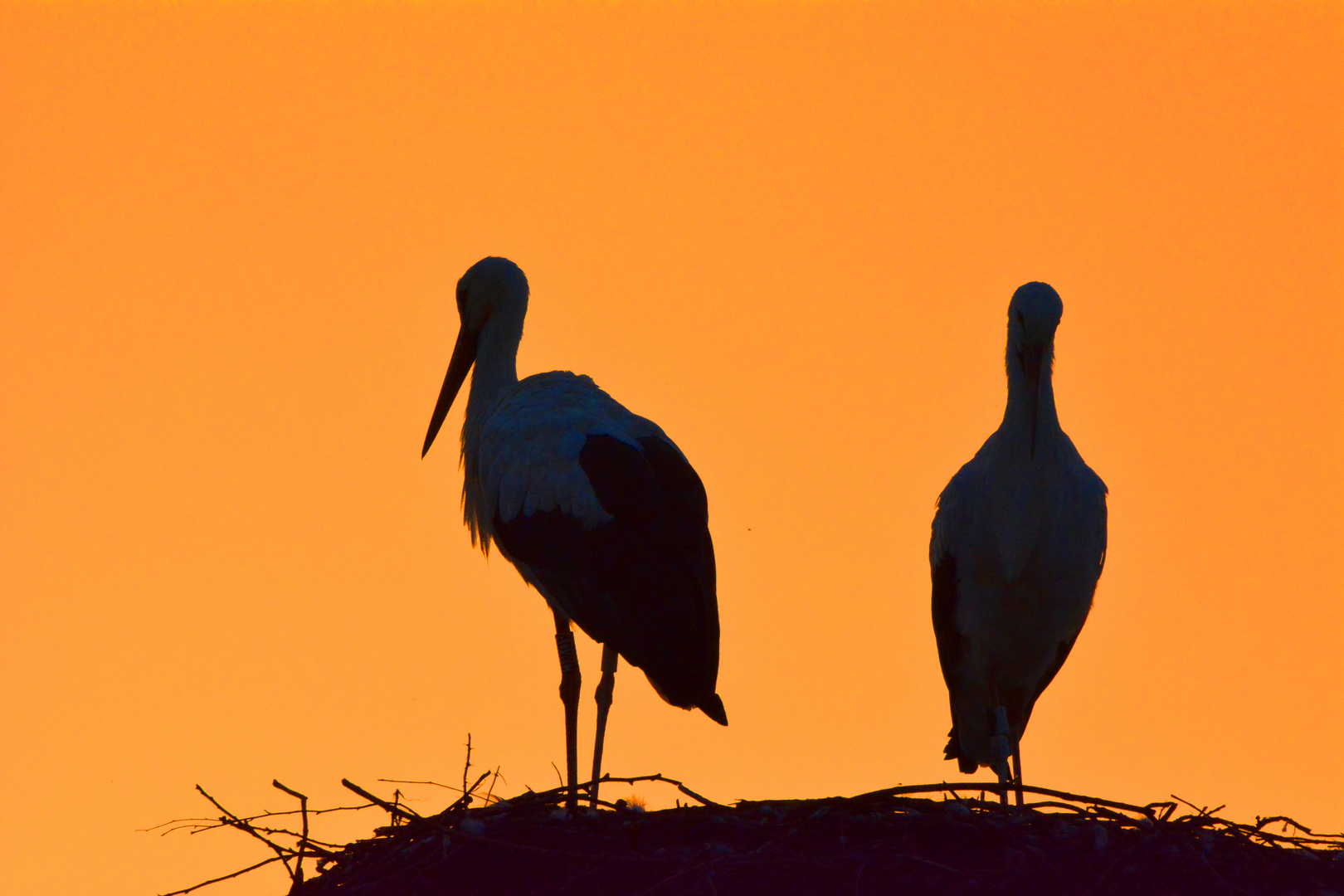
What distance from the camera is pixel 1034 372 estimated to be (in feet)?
22.3

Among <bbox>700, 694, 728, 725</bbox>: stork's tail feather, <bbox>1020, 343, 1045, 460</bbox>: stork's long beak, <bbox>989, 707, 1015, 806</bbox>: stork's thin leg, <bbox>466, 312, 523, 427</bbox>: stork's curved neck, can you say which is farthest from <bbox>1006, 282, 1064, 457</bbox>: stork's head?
<bbox>466, 312, 523, 427</bbox>: stork's curved neck

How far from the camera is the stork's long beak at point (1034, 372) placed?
6785mm

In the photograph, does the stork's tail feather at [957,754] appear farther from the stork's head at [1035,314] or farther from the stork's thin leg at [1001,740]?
the stork's head at [1035,314]

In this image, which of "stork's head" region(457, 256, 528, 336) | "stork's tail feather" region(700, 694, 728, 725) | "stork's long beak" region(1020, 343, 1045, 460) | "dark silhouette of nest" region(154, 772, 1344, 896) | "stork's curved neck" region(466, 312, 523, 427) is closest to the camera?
"dark silhouette of nest" region(154, 772, 1344, 896)

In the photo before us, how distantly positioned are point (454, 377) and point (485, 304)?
1.30ft

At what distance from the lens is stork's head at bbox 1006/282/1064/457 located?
6785 mm

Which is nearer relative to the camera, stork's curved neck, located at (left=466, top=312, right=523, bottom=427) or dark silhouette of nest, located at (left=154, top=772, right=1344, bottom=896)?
dark silhouette of nest, located at (left=154, top=772, right=1344, bottom=896)

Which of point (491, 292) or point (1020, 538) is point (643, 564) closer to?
point (1020, 538)

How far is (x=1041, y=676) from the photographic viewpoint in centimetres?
743

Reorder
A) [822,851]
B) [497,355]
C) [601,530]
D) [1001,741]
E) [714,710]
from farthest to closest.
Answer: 1. [497,355]
2. [1001,741]
3. [601,530]
4. [714,710]
5. [822,851]

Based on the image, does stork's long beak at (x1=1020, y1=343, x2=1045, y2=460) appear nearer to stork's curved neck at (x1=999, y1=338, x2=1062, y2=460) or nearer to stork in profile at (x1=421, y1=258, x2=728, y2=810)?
stork's curved neck at (x1=999, y1=338, x2=1062, y2=460)

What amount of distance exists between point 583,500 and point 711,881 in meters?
1.99

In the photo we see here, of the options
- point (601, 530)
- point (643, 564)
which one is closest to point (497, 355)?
point (601, 530)

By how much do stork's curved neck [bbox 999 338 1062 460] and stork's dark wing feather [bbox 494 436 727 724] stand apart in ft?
4.06
